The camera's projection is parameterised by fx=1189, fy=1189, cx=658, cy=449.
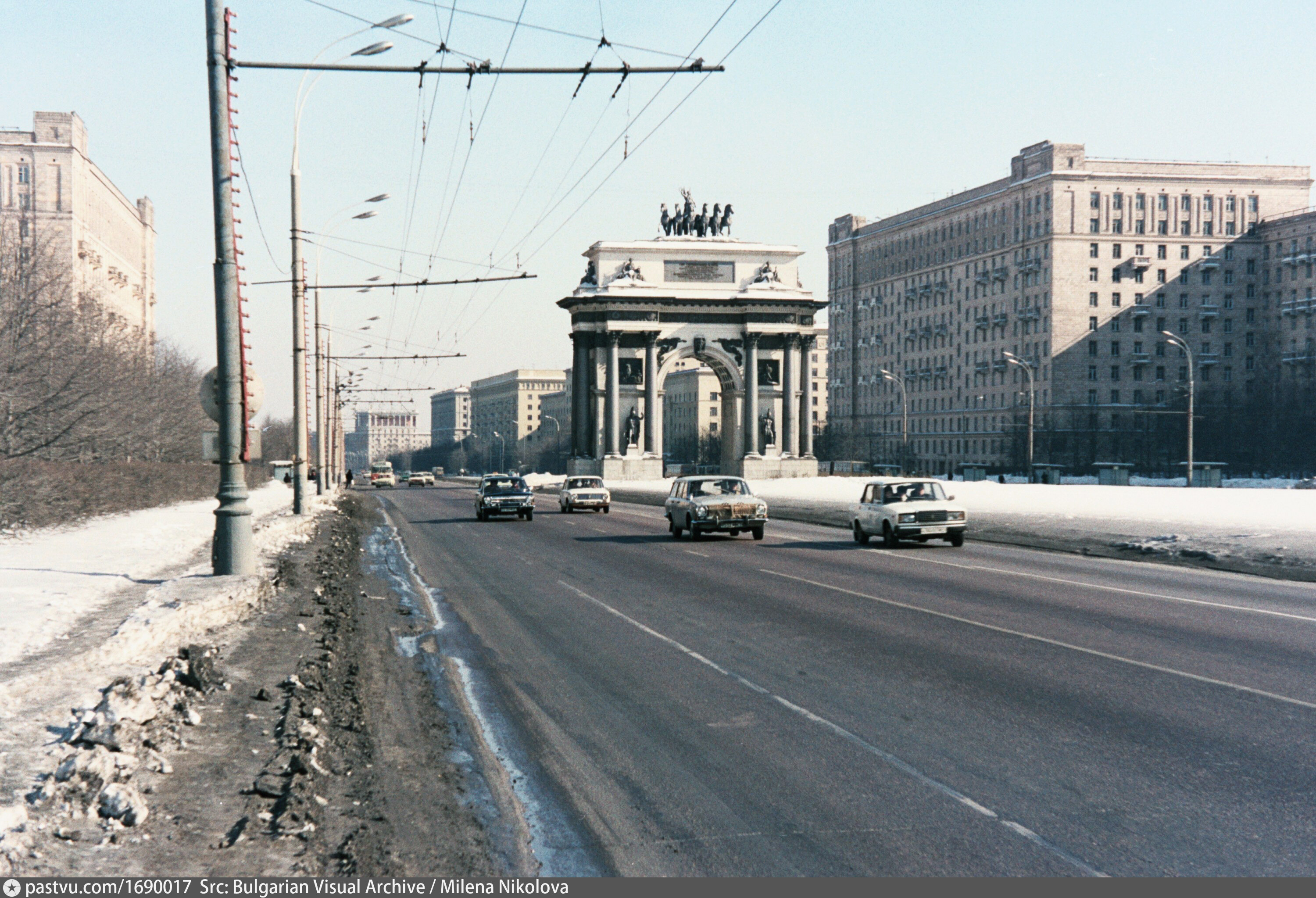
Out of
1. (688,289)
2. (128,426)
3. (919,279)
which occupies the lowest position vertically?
(128,426)

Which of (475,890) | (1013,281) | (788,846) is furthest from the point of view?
(1013,281)

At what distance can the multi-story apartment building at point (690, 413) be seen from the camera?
562 ft

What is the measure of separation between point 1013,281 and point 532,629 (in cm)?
12640

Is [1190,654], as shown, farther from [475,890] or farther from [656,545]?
[656,545]

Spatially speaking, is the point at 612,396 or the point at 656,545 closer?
the point at 656,545

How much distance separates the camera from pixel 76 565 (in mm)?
17422

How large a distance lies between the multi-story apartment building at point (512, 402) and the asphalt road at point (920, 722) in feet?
519

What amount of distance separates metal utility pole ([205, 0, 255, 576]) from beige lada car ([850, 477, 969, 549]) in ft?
49.2

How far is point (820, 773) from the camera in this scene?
7004 mm

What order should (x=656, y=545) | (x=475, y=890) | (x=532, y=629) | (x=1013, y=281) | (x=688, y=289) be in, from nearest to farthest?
(x=475, y=890), (x=532, y=629), (x=656, y=545), (x=688, y=289), (x=1013, y=281)

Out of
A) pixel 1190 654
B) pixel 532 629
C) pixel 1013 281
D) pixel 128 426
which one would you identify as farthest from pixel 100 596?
pixel 1013 281

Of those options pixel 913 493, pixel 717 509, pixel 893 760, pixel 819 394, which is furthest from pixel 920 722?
Answer: pixel 819 394

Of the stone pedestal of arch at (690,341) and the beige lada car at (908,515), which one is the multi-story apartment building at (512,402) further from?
the beige lada car at (908,515)

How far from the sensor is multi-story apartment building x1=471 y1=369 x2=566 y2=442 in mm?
176500
